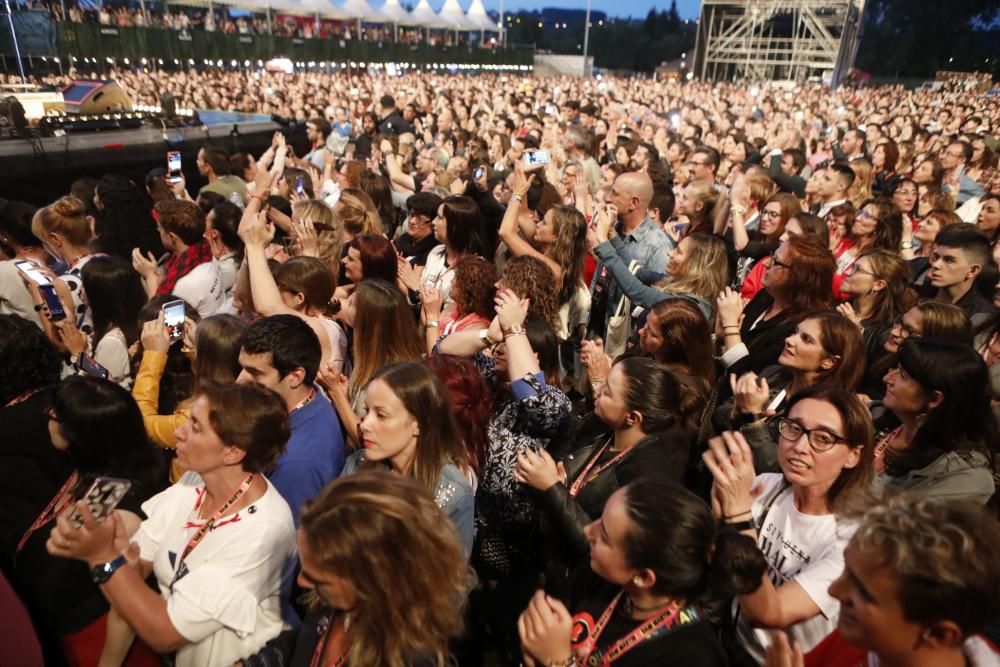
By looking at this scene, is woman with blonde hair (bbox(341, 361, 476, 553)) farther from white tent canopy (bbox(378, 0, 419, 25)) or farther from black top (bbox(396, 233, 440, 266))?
white tent canopy (bbox(378, 0, 419, 25))

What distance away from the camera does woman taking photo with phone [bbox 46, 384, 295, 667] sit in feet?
5.84

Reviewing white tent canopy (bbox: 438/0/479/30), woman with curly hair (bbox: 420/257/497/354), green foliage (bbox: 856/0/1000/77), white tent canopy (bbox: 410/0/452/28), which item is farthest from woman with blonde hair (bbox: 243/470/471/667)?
white tent canopy (bbox: 438/0/479/30)

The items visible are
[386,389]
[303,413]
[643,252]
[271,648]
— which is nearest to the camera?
[271,648]

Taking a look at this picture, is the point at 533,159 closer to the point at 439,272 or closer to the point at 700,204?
the point at 439,272

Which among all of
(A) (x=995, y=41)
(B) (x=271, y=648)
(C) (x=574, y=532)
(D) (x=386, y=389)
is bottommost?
(B) (x=271, y=648)

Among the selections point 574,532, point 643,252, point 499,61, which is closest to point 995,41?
→ point 499,61

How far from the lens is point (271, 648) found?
6.22ft

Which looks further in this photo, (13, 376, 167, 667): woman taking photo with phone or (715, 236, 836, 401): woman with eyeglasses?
(715, 236, 836, 401): woman with eyeglasses

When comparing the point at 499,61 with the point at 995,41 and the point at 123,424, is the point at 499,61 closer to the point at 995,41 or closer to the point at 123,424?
the point at 995,41

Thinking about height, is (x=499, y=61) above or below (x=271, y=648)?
above

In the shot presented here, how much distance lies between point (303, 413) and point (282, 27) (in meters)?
44.8

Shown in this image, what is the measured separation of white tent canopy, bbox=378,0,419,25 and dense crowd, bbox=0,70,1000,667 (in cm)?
4719

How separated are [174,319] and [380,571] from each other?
2.27 meters

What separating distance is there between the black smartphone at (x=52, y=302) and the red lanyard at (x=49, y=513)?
57.4 inches
